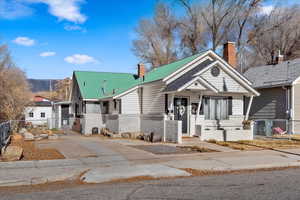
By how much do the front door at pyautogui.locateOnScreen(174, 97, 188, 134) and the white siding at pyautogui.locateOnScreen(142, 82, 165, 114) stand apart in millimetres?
948

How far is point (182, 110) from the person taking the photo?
19.2 meters

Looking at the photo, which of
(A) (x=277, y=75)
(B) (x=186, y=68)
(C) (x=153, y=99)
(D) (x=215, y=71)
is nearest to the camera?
(D) (x=215, y=71)

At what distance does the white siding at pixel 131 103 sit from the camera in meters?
21.7

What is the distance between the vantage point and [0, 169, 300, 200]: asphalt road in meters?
6.63

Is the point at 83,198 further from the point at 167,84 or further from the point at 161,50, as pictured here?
the point at 161,50

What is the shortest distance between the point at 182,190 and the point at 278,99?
18.3 meters

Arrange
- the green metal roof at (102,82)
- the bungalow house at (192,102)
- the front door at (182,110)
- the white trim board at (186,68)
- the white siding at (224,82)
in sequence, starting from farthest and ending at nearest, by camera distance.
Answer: the green metal roof at (102,82) < the white siding at (224,82) < the front door at (182,110) < the white trim board at (186,68) < the bungalow house at (192,102)

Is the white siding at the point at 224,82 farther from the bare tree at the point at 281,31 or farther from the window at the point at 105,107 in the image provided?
the bare tree at the point at 281,31

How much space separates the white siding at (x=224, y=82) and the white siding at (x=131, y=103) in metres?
5.49

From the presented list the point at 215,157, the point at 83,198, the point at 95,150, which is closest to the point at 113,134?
the point at 95,150

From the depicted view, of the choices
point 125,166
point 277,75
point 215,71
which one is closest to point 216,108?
point 215,71

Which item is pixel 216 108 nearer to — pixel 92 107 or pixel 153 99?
pixel 153 99

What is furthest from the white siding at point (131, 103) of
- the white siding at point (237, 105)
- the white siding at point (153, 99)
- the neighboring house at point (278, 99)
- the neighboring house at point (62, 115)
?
the neighboring house at point (62, 115)

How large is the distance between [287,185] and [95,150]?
874cm
